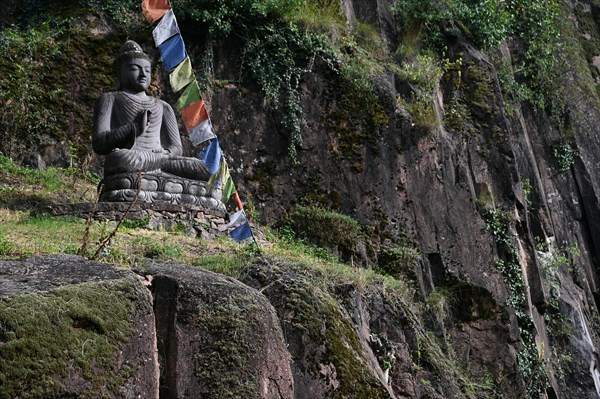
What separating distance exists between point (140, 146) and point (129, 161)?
679mm

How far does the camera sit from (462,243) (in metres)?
14.1

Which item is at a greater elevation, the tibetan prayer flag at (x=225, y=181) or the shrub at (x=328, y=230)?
the tibetan prayer flag at (x=225, y=181)

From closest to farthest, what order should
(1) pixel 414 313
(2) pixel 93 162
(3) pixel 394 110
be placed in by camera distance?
(1) pixel 414 313 < (2) pixel 93 162 < (3) pixel 394 110

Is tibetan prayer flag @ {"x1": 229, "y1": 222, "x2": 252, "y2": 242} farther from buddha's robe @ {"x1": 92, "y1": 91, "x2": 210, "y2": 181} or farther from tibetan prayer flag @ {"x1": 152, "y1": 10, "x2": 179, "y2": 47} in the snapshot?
tibetan prayer flag @ {"x1": 152, "y1": 10, "x2": 179, "y2": 47}

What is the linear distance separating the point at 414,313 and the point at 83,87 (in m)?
7.43

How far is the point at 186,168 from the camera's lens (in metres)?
11.3

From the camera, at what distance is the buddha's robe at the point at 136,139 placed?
11.0m

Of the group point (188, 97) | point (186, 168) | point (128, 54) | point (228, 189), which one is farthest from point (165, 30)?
point (228, 189)

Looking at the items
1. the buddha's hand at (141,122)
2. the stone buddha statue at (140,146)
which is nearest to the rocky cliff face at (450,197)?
the stone buddha statue at (140,146)

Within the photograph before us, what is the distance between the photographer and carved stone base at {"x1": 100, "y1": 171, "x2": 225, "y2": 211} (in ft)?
35.3

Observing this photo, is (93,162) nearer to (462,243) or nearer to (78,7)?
(78,7)

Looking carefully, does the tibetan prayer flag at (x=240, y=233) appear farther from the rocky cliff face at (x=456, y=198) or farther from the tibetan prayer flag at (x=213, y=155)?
the rocky cliff face at (x=456, y=198)

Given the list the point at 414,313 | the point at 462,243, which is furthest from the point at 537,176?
the point at 414,313

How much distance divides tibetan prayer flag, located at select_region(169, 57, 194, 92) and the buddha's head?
1097 millimetres
